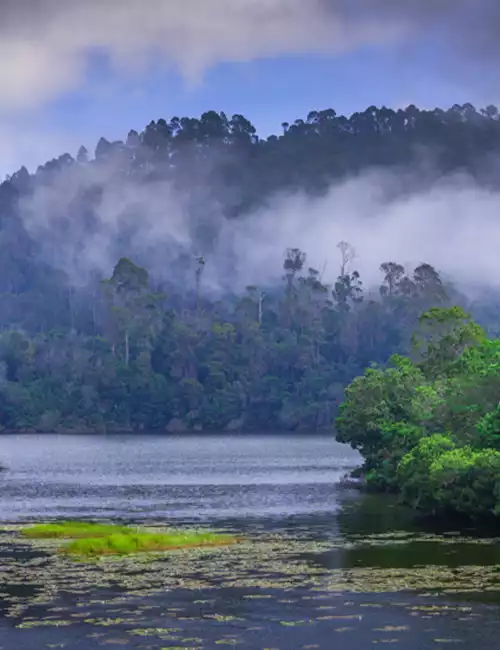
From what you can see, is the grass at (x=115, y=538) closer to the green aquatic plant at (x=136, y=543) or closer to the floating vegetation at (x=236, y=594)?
the green aquatic plant at (x=136, y=543)

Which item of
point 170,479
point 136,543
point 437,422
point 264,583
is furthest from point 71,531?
point 170,479

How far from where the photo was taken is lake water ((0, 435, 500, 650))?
34.0 m

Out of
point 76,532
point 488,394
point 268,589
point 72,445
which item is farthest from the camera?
point 72,445

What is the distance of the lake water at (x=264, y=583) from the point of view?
34000 mm

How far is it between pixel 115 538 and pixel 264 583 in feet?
38.3

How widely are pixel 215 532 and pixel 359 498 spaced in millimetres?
24018

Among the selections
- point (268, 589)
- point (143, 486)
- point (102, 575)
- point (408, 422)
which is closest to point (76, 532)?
point (102, 575)

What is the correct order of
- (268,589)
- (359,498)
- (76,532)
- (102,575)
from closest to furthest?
1. (268,589)
2. (102,575)
3. (76,532)
4. (359,498)

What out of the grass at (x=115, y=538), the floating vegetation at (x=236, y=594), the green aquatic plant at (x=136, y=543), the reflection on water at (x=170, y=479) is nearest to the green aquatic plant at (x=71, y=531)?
the grass at (x=115, y=538)

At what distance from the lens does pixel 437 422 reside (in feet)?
265

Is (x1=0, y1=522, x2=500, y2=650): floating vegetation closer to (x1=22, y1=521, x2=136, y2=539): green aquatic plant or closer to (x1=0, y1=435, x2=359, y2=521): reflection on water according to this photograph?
(x1=22, y1=521, x2=136, y2=539): green aquatic plant

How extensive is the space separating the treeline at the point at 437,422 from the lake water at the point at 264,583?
2.66 meters

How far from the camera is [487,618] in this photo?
117ft

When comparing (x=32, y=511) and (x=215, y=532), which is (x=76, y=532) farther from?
(x=32, y=511)
